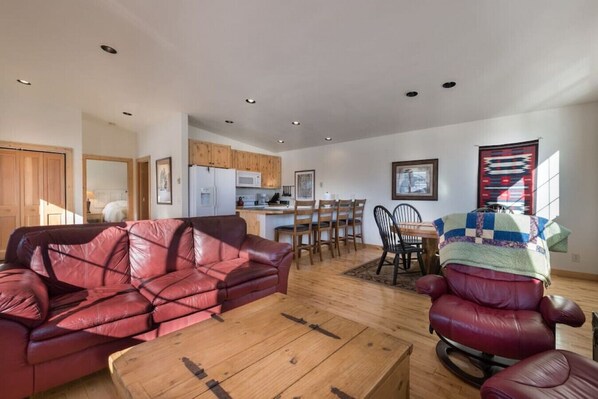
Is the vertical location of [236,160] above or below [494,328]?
above

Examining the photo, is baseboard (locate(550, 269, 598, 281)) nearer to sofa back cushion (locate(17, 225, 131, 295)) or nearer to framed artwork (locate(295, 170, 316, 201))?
framed artwork (locate(295, 170, 316, 201))

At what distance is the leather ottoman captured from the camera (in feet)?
3.16

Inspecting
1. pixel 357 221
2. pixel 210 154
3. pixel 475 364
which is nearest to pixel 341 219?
pixel 357 221

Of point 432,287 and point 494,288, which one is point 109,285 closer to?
point 432,287

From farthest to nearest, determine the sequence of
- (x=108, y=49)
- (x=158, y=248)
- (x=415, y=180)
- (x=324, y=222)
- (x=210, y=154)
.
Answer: (x=210, y=154)
(x=415, y=180)
(x=324, y=222)
(x=108, y=49)
(x=158, y=248)

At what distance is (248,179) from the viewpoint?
6230 mm

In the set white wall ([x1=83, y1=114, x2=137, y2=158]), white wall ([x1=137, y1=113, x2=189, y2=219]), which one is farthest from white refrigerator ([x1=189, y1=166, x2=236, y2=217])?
white wall ([x1=83, y1=114, x2=137, y2=158])

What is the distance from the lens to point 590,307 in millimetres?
2627

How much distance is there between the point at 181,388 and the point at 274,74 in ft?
10.3

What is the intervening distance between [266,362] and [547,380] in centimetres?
115

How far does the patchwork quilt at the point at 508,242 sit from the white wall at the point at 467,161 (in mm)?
2426

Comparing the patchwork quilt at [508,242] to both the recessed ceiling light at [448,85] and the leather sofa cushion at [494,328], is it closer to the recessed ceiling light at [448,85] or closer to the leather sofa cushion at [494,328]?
the leather sofa cushion at [494,328]

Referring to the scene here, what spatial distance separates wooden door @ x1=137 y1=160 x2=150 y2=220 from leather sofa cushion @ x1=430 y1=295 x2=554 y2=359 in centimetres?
654

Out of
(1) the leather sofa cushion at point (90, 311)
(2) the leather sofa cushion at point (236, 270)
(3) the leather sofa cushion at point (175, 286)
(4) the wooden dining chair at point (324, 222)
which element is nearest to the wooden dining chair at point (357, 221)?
(4) the wooden dining chair at point (324, 222)
